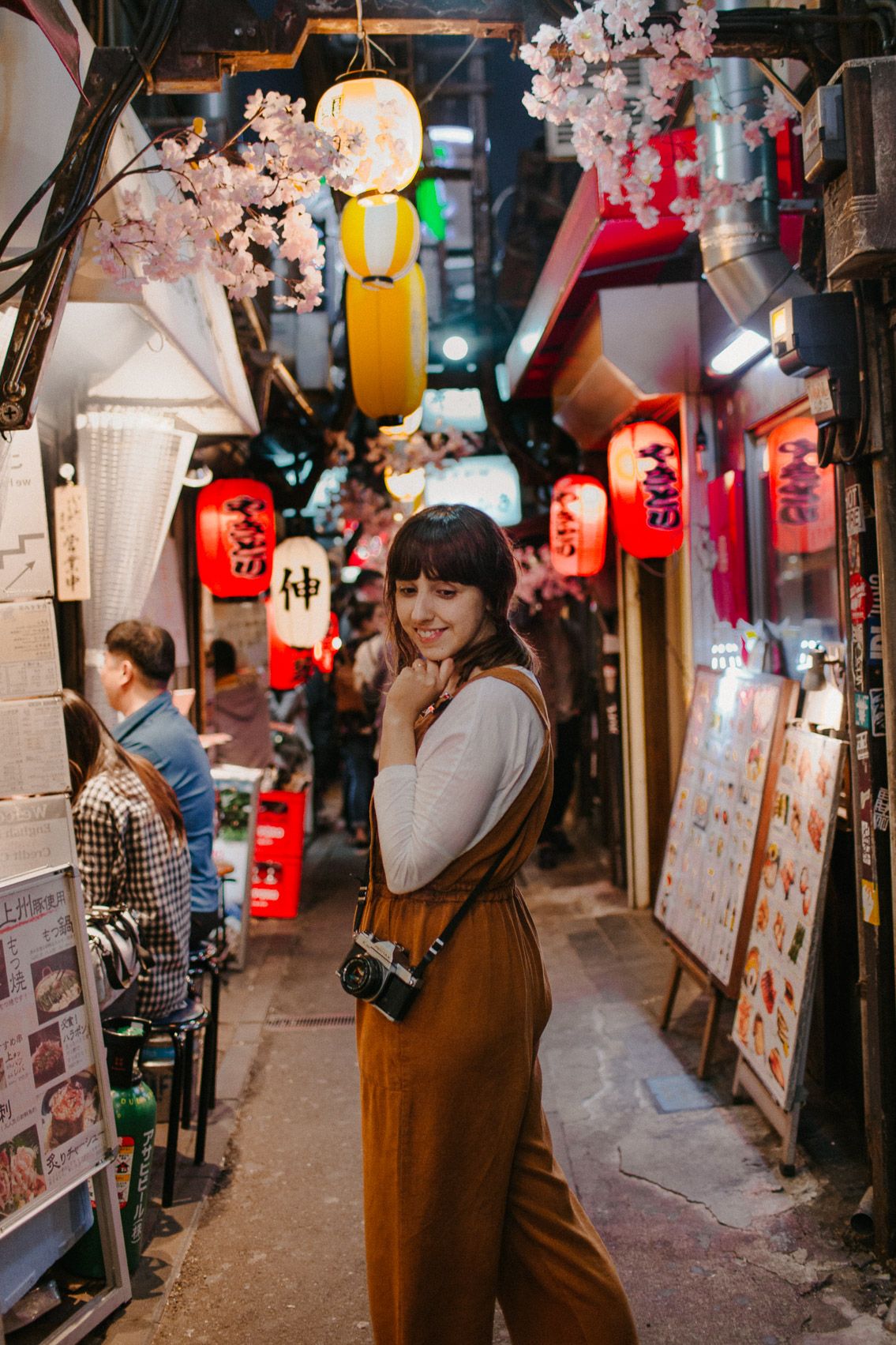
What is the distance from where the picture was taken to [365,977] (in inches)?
98.0

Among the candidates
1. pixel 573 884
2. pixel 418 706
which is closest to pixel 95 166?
pixel 418 706

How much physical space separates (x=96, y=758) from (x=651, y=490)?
16.1 ft

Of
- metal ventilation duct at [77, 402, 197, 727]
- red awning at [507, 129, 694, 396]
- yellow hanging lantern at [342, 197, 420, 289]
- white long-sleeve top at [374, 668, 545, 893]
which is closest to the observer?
white long-sleeve top at [374, 668, 545, 893]

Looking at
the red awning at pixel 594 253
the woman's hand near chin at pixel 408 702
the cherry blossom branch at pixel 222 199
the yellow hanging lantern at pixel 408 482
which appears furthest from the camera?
the yellow hanging lantern at pixel 408 482

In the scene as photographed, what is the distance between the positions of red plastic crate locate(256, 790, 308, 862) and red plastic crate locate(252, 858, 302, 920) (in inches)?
4.9

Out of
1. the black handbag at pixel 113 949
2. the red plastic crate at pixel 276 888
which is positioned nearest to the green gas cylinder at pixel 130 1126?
the black handbag at pixel 113 949

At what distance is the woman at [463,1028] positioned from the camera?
97.8 inches

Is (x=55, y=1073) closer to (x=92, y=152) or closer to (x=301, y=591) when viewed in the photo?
(x=92, y=152)

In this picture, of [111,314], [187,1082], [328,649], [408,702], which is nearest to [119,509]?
[111,314]

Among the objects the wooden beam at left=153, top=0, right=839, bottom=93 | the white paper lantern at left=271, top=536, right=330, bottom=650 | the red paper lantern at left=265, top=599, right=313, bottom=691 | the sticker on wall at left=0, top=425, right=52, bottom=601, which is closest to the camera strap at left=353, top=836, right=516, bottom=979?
the sticker on wall at left=0, top=425, right=52, bottom=601

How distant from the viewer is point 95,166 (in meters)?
3.40

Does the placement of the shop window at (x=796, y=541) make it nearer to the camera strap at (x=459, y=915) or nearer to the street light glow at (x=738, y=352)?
the street light glow at (x=738, y=352)

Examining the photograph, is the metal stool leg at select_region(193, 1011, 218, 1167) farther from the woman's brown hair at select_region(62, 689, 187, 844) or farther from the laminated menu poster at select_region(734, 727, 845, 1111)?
the laminated menu poster at select_region(734, 727, 845, 1111)

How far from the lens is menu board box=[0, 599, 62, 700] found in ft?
11.3
